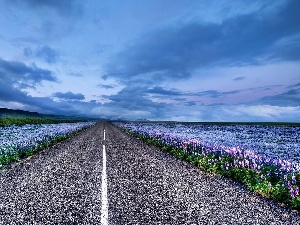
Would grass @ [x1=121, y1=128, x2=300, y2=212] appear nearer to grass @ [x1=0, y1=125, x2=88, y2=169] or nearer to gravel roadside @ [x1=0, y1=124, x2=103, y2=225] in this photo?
gravel roadside @ [x1=0, y1=124, x2=103, y2=225]

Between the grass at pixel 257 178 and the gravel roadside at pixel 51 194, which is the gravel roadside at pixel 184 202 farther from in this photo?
the gravel roadside at pixel 51 194

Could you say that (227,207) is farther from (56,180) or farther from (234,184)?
(56,180)

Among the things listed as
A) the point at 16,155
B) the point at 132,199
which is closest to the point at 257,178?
the point at 132,199

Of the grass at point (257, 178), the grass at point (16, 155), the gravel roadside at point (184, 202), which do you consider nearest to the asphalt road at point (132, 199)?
the gravel roadside at point (184, 202)

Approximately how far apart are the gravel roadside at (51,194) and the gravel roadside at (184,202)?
59cm

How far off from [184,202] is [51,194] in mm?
3909

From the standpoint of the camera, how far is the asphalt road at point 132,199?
22.0ft

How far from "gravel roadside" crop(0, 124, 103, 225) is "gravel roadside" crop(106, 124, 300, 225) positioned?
1.92 feet

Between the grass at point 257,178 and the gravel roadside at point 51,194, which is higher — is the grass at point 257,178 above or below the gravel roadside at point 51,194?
above

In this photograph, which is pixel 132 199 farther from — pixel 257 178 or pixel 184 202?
pixel 257 178

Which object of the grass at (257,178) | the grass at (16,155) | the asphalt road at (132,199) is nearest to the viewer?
the asphalt road at (132,199)

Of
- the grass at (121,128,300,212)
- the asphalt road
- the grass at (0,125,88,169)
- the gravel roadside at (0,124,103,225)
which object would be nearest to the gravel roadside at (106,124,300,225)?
the asphalt road

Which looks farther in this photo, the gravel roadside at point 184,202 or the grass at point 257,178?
the grass at point 257,178

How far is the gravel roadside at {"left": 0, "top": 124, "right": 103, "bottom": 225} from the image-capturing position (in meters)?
6.71
